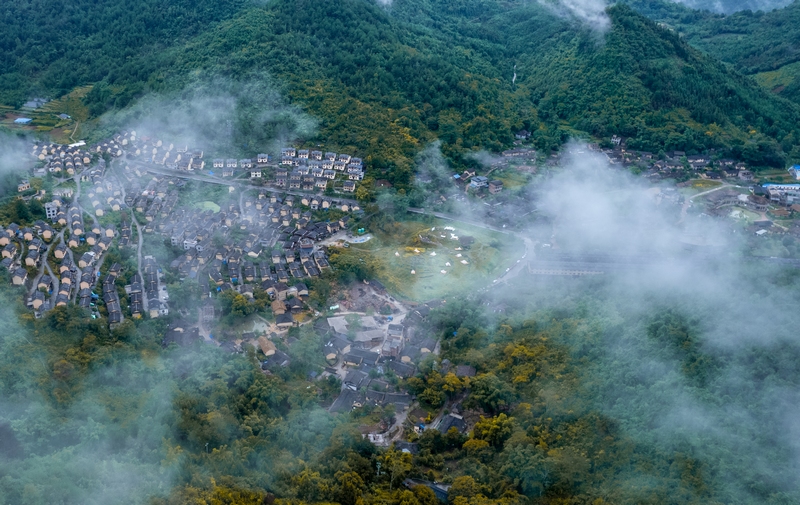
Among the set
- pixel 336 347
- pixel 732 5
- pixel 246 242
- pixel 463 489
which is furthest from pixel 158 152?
pixel 732 5

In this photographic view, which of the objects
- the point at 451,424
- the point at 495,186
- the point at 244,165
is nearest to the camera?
the point at 451,424

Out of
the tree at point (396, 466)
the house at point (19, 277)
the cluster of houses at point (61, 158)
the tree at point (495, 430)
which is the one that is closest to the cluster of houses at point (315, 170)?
the cluster of houses at point (61, 158)

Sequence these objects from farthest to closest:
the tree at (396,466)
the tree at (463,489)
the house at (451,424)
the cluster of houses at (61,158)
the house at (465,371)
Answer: the cluster of houses at (61,158)
the house at (465,371)
the house at (451,424)
the tree at (396,466)
the tree at (463,489)

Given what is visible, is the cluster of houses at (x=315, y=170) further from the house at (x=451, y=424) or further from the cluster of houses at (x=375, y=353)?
the house at (x=451, y=424)

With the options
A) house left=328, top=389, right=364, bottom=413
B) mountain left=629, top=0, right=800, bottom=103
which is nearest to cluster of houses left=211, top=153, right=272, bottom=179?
house left=328, top=389, right=364, bottom=413

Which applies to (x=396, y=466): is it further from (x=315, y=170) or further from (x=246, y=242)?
(x=315, y=170)

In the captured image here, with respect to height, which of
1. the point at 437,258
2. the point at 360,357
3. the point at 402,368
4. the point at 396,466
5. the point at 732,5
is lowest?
the point at 402,368

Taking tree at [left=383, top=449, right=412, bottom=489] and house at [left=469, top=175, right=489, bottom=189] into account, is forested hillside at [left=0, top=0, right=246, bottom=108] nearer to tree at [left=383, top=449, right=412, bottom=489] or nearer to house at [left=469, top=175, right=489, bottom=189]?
house at [left=469, top=175, right=489, bottom=189]

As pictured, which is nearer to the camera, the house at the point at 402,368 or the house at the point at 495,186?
the house at the point at 402,368
